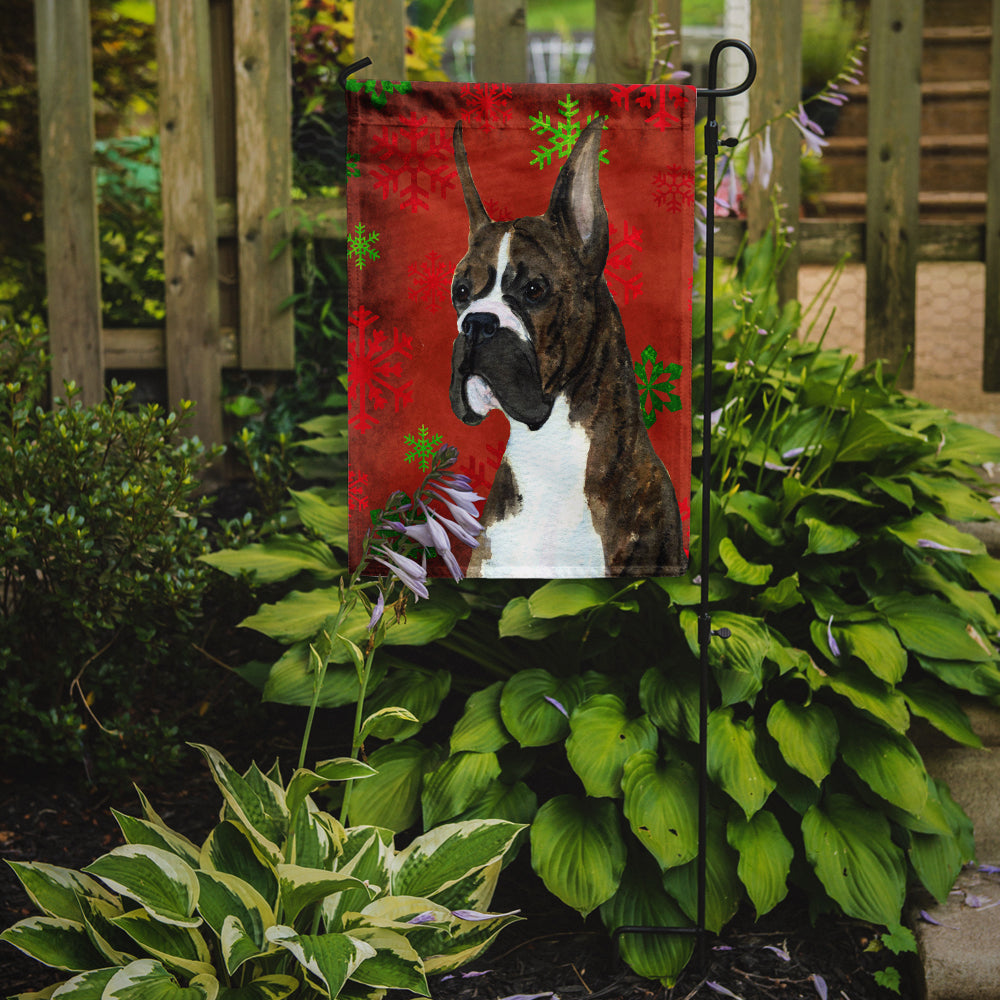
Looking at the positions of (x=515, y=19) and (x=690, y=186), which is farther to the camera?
(x=515, y=19)

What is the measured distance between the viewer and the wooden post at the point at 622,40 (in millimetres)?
3213

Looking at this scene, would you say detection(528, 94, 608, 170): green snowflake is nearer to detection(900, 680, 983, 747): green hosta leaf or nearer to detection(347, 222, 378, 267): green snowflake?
detection(347, 222, 378, 267): green snowflake

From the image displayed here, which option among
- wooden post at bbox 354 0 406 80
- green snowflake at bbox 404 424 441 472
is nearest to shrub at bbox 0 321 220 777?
green snowflake at bbox 404 424 441 472

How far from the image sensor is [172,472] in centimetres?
246

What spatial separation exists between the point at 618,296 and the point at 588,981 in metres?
1.32

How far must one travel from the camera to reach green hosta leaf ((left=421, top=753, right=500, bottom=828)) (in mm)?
2004

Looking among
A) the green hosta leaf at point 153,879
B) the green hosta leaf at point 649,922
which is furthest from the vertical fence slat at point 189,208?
the green hosta leaf at point 649,922

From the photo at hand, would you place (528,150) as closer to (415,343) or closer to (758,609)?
(415,343)

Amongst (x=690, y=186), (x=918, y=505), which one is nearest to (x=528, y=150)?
(x=690, y=186)

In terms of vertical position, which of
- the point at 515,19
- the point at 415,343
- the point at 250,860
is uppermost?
the point at 515,19

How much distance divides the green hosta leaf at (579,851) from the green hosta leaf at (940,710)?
2.34 ft

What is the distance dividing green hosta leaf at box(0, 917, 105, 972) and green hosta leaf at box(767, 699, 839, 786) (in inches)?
51.4

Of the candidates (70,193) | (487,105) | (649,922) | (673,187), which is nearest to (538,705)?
(649,922)

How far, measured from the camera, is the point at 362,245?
6.08ft
